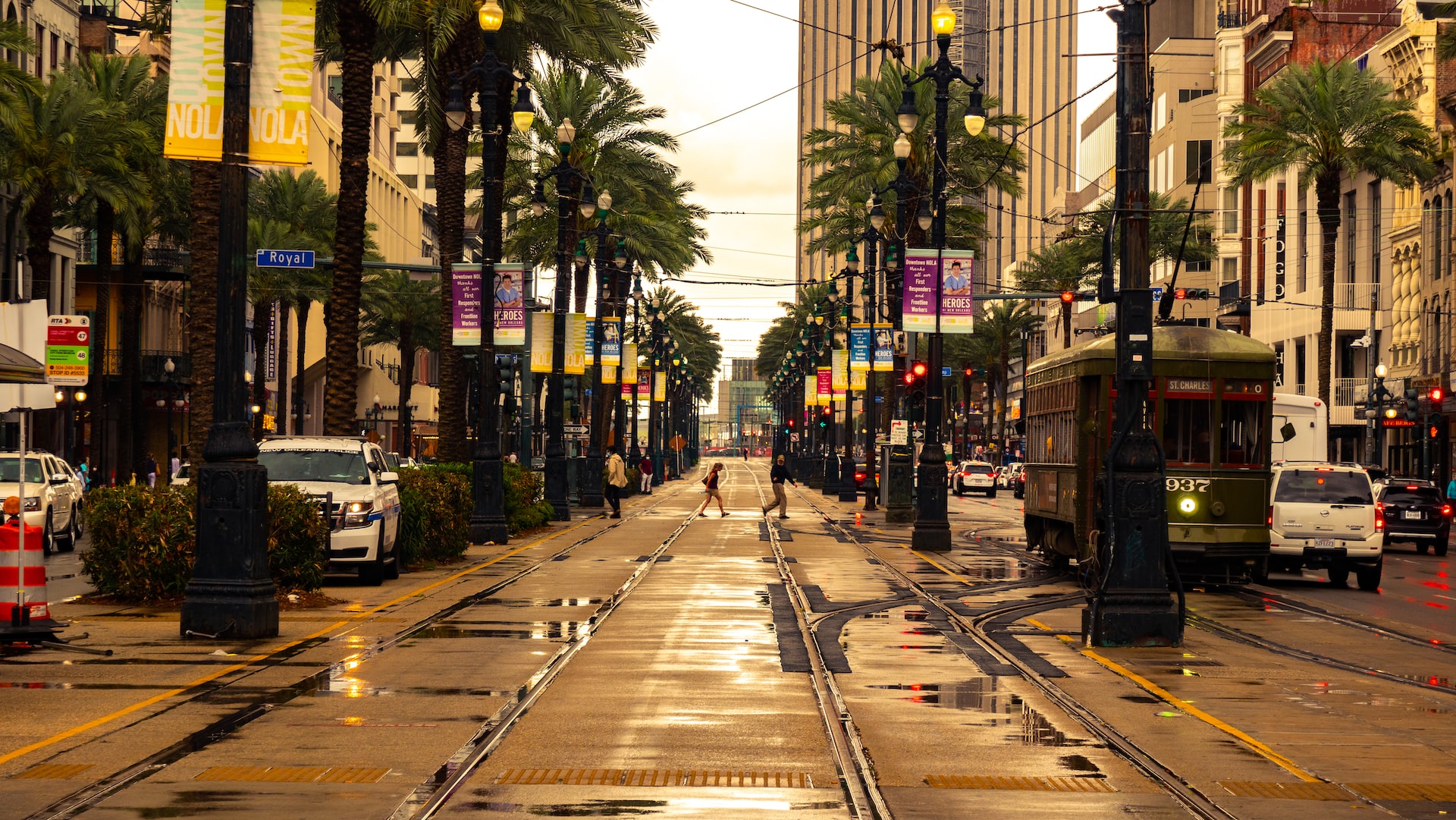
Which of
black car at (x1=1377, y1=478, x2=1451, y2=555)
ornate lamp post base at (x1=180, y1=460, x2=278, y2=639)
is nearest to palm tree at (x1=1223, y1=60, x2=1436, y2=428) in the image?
black car at (x1=1377, y1=478, x2=1451, y2=555)

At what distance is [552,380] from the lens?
2114 inches

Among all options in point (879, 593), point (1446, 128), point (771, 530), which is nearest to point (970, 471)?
point (1446, 128)

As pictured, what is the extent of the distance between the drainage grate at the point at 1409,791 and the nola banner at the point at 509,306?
28.2 meters

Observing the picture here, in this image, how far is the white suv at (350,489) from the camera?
23.9 meters

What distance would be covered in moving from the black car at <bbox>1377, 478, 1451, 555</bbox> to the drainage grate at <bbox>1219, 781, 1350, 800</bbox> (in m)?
34.9

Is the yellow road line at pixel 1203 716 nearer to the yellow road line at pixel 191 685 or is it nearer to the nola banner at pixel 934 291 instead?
the yellow road line at pixel 191 685

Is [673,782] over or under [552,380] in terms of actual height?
under

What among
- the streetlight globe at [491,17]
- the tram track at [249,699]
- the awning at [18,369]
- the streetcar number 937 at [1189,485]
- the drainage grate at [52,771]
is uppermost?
the streetlight globe at [491,17]

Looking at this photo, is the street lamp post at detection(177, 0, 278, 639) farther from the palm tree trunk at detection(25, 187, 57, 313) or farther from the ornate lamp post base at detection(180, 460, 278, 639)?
the palm tree trunk at detection(25, 187, 57, 313)

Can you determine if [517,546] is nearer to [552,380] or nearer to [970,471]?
[552,380]

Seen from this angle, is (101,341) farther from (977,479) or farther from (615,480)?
(977,479)

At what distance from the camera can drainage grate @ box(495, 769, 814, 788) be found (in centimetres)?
995

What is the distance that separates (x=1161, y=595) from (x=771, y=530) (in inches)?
1028

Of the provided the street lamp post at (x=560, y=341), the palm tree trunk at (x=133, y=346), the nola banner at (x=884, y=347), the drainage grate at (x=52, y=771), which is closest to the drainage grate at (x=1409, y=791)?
the drainage grate at (x=52, y=771)
